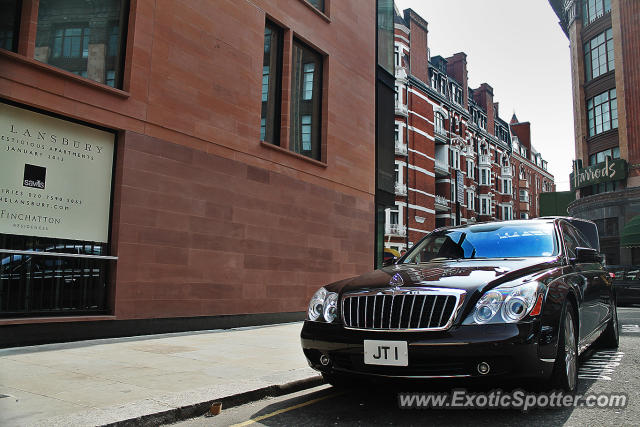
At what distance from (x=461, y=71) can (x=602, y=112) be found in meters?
18.1

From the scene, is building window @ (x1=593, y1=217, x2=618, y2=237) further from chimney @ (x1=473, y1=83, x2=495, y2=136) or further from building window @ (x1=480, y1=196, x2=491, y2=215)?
chimney @ (x1=473, y1=83, x2=495, y2=136)

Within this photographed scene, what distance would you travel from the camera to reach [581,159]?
35.6 metres

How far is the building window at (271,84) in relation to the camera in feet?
39.6

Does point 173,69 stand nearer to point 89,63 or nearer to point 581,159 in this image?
point 89,63

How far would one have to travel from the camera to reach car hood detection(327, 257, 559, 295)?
12.9 feet

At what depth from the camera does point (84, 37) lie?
8.50 metres

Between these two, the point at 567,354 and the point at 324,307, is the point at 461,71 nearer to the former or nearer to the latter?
the point at 567,354

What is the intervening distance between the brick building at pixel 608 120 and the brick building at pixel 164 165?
2371cm

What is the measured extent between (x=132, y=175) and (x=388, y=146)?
10673 mm

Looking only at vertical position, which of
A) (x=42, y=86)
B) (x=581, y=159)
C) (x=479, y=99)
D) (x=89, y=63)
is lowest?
(x=42, y=86)

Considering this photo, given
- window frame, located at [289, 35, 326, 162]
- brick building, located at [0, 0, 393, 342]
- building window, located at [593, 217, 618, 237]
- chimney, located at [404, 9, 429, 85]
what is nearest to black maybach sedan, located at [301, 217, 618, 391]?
brick building, located at [0, 0, 393, 342]

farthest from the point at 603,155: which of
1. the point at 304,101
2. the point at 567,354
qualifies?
the point at 567,354

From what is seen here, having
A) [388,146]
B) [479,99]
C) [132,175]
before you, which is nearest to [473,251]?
[132,175]

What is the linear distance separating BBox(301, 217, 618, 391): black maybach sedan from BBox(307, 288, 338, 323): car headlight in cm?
1
